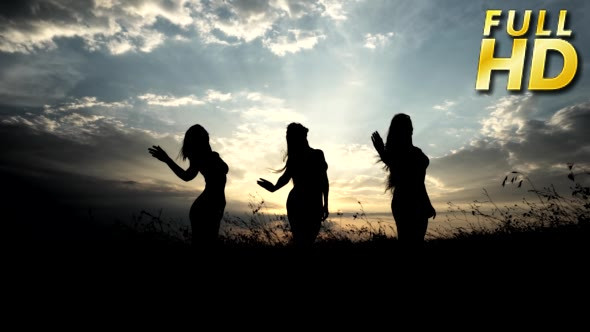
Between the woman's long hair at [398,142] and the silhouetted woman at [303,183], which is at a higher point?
the woman's long hair at [398,142]

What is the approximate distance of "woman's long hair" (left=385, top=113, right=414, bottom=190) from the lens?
4934 mm

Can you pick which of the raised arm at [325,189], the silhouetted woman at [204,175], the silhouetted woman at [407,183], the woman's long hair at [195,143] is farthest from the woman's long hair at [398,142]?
the woman's long hair at [195,143]

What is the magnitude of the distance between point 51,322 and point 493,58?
8.85 m

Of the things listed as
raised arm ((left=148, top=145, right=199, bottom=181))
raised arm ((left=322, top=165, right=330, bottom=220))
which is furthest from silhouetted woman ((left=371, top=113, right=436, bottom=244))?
raised arm ((left=148, top=145, right=199, bottom=181))

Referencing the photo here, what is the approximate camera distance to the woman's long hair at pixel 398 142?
16.2ft

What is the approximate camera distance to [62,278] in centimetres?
470

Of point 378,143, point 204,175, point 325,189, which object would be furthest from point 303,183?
point 204,175

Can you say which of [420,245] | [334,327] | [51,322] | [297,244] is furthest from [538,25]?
[51,322]

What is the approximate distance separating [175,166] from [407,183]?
133 inches

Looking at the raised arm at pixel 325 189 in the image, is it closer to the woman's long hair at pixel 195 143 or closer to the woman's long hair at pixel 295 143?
the woman's long hair at pixel 295 143

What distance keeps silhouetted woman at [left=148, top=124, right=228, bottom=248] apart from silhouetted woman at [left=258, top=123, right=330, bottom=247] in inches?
28.1

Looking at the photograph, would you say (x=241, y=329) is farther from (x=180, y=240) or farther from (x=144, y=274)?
(x=180, y=240)

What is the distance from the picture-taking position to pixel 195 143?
5.39 meters

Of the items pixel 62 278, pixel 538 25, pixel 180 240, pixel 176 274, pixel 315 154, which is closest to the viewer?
pixel 62 278
